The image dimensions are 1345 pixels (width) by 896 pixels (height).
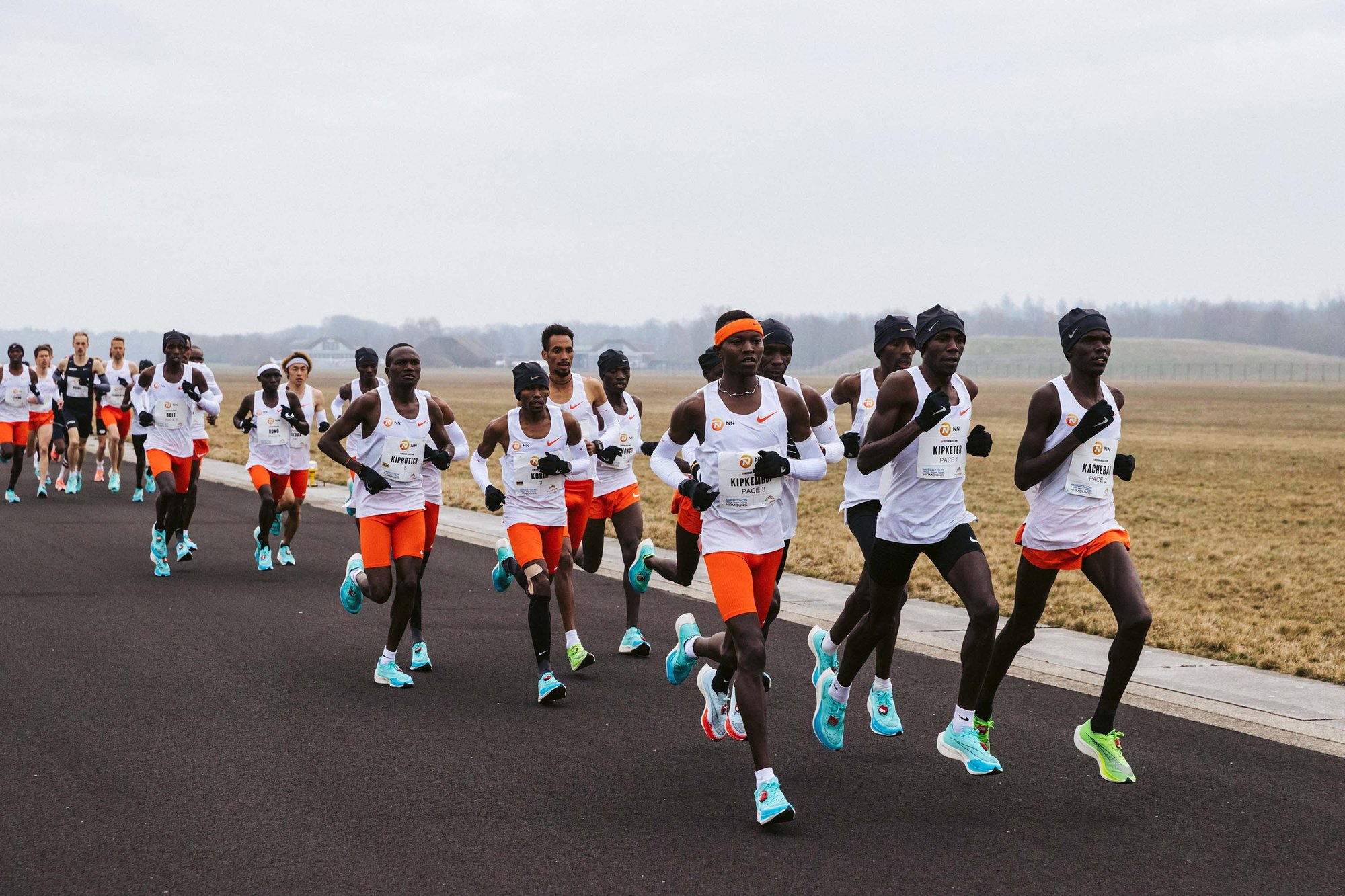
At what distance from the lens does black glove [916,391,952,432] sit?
20.0 ft

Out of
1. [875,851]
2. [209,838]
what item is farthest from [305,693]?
[875,851]

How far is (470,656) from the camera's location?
365 inches

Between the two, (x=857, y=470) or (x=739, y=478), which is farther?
(x=857, y=470)

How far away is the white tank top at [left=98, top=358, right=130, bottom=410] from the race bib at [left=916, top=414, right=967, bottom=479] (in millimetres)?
16102

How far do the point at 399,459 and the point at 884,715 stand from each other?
3.35 m

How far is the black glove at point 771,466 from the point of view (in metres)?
5.94

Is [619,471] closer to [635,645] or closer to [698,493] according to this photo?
[635,645]

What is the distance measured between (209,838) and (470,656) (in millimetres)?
3895

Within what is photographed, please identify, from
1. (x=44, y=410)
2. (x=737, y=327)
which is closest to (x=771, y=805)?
(x=737, y=327)

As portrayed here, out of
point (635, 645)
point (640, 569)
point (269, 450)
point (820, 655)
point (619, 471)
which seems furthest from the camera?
point (269, 450)

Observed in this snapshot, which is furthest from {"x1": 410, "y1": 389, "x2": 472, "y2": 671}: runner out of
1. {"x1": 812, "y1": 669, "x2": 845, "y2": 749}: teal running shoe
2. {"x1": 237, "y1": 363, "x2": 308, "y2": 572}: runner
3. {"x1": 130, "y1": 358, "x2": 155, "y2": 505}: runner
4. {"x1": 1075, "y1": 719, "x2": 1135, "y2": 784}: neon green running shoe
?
{"x1": 130, "y1": 358, "x2": 155, "y2": 505}: runner

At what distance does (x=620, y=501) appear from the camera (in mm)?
9547

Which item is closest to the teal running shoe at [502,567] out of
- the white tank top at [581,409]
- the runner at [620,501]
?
the white tank top at [581,409]

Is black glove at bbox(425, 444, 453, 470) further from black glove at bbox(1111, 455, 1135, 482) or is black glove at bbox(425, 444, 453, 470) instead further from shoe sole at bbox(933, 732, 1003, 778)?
black glove at bbox(1111, 455, 1135, 482)
